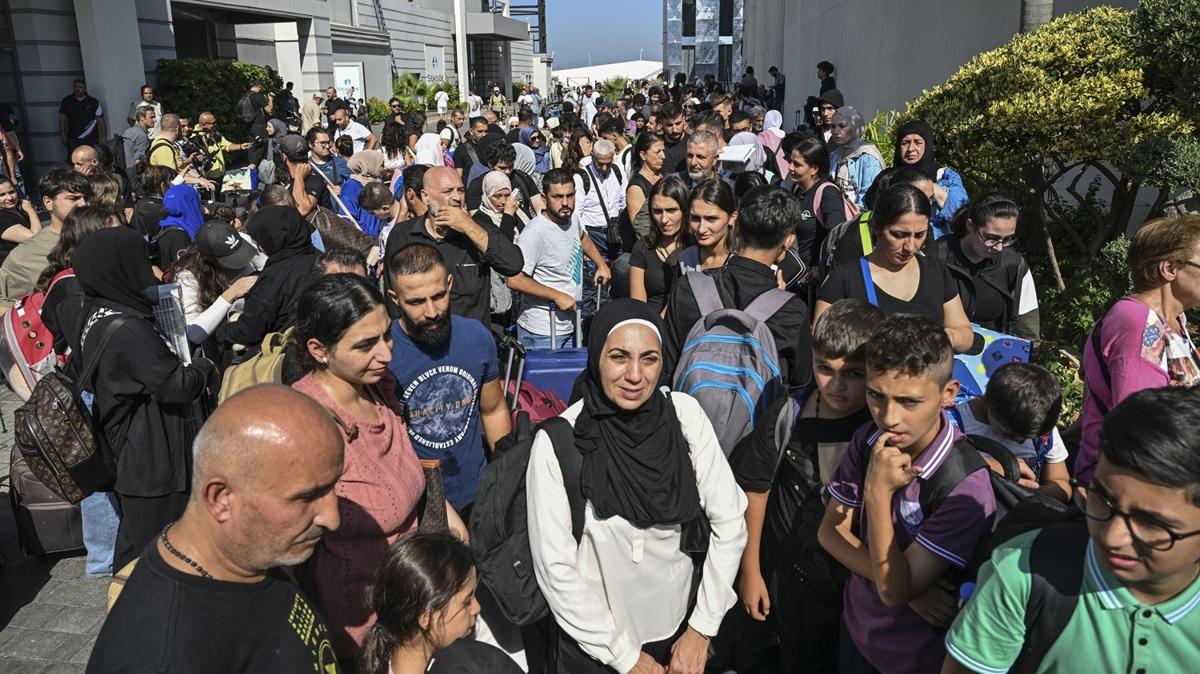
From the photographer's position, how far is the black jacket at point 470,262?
4867mm

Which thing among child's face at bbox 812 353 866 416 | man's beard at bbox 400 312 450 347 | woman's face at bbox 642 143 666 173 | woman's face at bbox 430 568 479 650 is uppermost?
woman's face at bbox 642 143 666 173

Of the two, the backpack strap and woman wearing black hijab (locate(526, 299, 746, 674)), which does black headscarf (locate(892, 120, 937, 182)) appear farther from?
the backpack strap

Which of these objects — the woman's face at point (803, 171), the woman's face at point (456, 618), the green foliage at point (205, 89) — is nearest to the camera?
the woman's face at point (456, 618)

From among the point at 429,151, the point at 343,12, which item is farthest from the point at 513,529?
the point at 343,12

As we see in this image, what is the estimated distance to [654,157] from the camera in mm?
7793

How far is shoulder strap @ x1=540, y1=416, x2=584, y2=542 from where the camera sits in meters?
2.79

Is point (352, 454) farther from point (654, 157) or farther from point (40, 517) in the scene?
point (654, 157)

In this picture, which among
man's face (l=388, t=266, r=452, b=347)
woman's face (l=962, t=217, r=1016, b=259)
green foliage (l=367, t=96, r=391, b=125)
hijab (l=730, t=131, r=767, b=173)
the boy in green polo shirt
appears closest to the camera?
the boy in green polo shirt

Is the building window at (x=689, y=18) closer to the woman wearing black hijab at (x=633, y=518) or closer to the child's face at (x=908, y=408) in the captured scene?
the woman wearing black hijab at (x=633, y=518)

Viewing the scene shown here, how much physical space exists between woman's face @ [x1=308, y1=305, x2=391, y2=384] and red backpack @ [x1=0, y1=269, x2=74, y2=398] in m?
2.87

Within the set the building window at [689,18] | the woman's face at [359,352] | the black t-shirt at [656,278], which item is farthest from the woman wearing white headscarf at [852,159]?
the building window at [689,18]

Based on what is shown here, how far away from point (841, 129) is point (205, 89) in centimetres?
1744

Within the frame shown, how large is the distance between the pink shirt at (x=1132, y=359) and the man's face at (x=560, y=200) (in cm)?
353

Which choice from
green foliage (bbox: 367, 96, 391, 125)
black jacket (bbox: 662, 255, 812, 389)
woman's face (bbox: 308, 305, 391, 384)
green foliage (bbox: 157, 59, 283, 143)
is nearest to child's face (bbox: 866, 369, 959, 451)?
black jacket (bbox: 662, 255, 812, 389)
